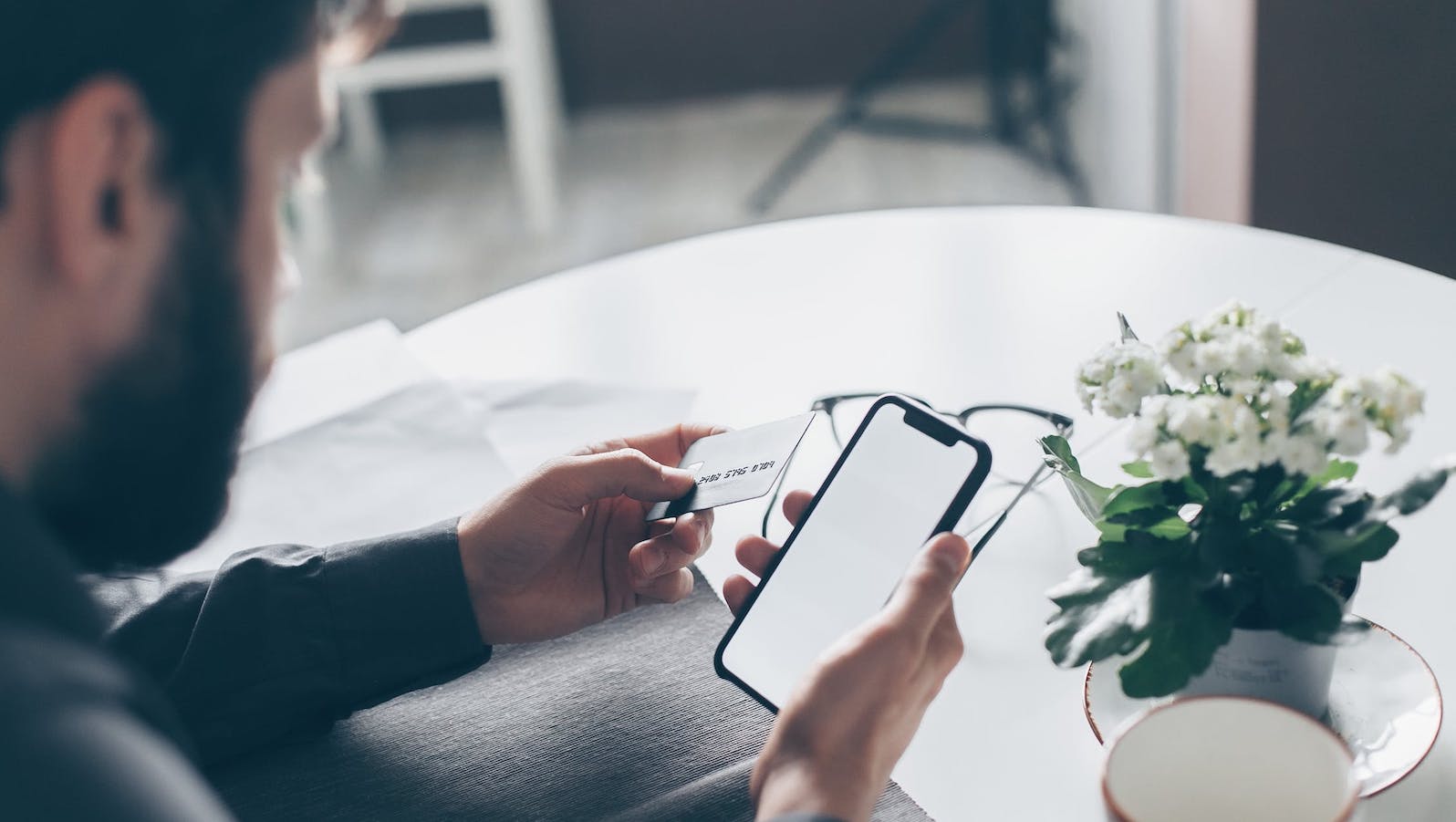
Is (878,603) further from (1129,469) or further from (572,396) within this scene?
(572,396)

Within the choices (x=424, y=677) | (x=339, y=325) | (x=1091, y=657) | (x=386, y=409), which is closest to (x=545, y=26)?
(x=339, y=325)

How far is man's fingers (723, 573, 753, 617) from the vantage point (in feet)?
2.33

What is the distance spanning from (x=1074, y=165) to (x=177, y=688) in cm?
250

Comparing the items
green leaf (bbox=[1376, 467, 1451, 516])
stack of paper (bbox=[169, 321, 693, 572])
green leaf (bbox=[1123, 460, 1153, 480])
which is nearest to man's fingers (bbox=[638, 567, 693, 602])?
stack of paper (bbox=[169, 321, 693, 572])

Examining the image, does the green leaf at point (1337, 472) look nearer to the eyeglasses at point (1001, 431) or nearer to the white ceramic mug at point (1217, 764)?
the white ceramic mug at point (1217, 764)

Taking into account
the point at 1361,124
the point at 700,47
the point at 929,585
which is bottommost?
the point at 700,47

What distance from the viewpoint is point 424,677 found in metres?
0.72

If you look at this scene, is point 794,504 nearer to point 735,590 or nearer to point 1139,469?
point 735,590

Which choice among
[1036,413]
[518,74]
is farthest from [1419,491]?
Result: [518,74]

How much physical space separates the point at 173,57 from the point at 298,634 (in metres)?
0.35

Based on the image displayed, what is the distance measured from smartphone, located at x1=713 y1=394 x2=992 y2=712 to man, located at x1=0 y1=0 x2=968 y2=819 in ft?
0.18

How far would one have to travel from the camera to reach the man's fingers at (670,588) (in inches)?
29.7

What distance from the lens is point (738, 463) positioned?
728 mm

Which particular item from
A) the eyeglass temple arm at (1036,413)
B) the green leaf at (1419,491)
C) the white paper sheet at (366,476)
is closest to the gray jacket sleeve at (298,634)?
the white paper sheet at (366,476)
